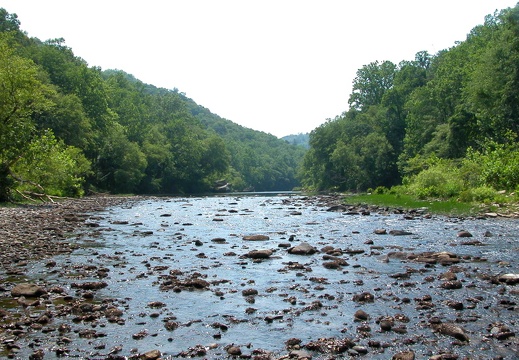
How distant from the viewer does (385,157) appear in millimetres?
85562

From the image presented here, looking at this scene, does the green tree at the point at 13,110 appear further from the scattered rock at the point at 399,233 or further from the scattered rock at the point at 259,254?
the scattered rock at the point at 399,233

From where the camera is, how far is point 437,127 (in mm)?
64875

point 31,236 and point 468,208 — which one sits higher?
point 468,208

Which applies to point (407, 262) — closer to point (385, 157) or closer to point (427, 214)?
point (427, 214)

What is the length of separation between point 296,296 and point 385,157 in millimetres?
76979

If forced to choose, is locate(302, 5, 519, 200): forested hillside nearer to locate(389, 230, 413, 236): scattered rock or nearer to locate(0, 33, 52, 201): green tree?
locate(389, 230, 413, 236): scattered rock

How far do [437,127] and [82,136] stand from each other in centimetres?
4853

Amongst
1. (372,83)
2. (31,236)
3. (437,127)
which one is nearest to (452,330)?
(31,236)

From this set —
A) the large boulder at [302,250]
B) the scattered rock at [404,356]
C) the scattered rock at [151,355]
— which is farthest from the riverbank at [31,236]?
the scattered rock at [404,356]

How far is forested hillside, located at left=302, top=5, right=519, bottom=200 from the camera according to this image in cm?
4416

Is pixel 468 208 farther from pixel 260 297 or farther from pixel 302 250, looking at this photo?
pixel 260 297

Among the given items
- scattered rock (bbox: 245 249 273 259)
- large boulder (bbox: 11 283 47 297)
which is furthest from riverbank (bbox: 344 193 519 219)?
large boulder (bbox: 11 283 47 297)

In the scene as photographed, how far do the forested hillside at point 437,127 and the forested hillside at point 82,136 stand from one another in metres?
31.7

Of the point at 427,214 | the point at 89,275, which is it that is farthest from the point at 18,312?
the point at 427,214
